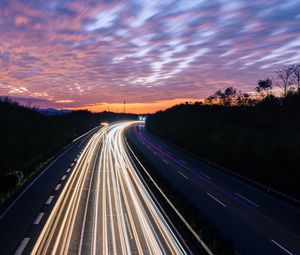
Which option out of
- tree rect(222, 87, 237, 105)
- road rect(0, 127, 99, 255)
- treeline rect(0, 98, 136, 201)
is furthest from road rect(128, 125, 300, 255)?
tree rect(222, 87, 237, 105)

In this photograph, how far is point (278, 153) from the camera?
94.7 feet

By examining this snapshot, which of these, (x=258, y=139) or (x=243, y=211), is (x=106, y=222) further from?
(x=258, y=139)

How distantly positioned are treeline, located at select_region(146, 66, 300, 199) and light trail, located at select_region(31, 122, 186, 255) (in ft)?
36.9

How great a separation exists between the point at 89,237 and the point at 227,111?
2202 inches

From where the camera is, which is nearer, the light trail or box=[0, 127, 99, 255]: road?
the light trail

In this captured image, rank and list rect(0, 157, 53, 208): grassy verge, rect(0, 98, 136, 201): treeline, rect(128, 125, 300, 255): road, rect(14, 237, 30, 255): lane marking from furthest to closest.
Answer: rect(0, 98, 136, 201): treeline, rect(0, 157, 53, 208): grassy verge, rect(128, 125, 300, 255): road, rect(14, 237, 30, 255): lane marking

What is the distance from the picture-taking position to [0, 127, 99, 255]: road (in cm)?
1426

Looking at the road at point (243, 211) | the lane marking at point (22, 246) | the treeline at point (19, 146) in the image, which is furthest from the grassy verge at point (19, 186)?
the road at point (243, 211)

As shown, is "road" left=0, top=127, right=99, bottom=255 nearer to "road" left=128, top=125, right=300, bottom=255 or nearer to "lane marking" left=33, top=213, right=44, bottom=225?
"lane marking" left=33, top=213, right=44, bottom=225

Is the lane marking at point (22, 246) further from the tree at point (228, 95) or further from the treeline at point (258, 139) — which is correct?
the tree at point (228, 95)

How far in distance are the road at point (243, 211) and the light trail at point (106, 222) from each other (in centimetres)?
337

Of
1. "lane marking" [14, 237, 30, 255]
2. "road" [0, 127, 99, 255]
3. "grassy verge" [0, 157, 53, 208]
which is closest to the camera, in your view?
"lane marking" [14, 237, 30, 255]

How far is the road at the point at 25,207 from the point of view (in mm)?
14260

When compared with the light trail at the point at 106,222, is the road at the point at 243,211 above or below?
below
